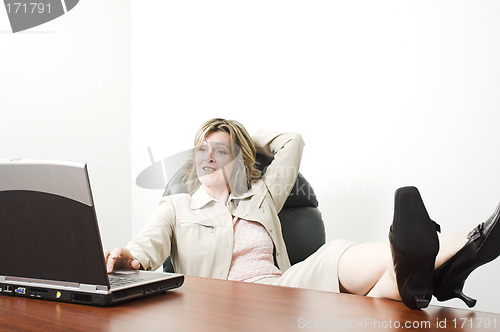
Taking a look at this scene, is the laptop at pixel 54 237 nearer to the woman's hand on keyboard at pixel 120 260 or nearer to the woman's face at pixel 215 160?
the woman's hand on keyboard at pixel 120 260

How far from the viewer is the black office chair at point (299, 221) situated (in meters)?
2.00

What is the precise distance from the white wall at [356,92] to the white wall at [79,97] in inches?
7.4

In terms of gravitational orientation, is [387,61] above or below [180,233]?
above

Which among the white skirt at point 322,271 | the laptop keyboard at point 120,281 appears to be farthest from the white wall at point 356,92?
the laptop keyboard at point 120,281

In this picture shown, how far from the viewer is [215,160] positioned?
6.88 ft

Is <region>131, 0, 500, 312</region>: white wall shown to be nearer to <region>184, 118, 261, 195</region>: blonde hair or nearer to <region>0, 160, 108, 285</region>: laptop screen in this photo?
<region>184, 118, 261, 195</region>: blonde hair

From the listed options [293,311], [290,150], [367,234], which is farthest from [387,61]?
→ [293,311]

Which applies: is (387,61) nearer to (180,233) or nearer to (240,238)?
(240,238)

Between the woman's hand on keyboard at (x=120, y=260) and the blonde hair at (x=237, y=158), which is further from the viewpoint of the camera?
the blonde hair at (x=237, y=158)

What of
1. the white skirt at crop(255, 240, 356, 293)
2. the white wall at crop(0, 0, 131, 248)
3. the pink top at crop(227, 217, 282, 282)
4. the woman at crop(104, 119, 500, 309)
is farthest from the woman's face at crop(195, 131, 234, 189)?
the white wall at crop(0, 0, 131, 248)

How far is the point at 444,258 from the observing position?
3.27ft

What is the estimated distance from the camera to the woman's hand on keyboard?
1.18 meters

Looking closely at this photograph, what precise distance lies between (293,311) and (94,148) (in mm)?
2394

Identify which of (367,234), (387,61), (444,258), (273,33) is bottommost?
(367,234)
